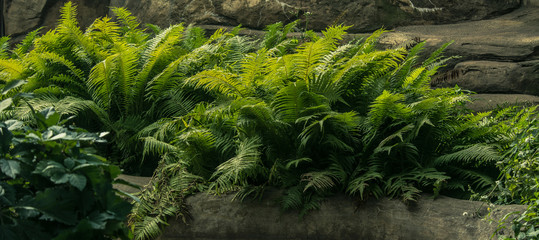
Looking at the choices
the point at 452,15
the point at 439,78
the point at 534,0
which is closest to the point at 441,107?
the point at 439,78

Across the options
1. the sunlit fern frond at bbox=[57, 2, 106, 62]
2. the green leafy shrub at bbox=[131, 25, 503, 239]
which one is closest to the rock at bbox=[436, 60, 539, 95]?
the green leafy shrub at bbox=[131, 25, 503, 239]

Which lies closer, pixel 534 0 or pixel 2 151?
pixel 2 151

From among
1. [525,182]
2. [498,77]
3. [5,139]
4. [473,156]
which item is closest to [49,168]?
[5,139]

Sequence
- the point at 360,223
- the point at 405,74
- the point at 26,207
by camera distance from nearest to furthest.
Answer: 1. the point at 26,207
2. the point at 360,223
3. the point at 405,74

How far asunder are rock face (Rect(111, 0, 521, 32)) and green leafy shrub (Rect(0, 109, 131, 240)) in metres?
5.98

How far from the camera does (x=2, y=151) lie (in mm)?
2633

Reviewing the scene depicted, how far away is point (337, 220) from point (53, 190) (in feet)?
7.11

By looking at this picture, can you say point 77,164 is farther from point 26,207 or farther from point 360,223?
point 360,223

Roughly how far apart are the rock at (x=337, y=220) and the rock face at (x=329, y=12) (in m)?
4.56

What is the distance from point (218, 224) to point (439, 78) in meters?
3.85

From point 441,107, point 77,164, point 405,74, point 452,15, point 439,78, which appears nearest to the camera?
point 77,164

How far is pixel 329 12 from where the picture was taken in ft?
27.9

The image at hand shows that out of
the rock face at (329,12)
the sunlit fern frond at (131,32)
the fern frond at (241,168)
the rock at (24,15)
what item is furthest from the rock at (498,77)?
the rock at (24,15)

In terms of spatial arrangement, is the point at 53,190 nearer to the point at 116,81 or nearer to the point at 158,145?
the point at 158,145
